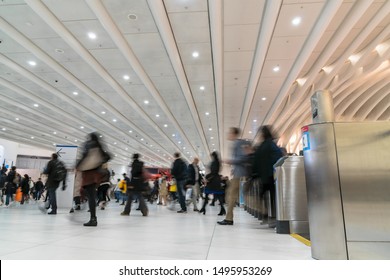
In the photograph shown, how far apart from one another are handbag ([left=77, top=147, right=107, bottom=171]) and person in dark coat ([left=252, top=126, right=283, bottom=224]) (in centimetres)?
245

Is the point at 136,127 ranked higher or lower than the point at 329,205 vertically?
higher

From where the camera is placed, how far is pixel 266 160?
3924mm

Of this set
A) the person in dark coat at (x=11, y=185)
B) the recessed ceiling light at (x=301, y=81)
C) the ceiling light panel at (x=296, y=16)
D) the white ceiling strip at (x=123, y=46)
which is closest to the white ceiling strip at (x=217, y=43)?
the ceiling light panel at (x=296, y=16)

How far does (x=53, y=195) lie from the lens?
20.2 feet

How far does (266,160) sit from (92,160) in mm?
2694

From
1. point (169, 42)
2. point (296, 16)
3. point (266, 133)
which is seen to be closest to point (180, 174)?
point (266, 133)

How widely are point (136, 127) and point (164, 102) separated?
20.3 feet

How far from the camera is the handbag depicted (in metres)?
Answer: 4.05

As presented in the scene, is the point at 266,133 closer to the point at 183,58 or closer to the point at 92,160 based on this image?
the point at 92,160

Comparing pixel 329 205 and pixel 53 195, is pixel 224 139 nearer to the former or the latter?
pixel 53 195

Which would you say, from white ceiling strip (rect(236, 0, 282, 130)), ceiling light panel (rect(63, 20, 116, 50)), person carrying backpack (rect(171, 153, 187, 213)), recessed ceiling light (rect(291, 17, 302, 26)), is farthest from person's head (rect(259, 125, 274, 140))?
ceiling light panel (rect(63, 20, 116, 50))

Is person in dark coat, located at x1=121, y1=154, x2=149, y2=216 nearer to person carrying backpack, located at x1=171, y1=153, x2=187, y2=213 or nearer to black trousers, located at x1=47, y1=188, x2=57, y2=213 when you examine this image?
person carrying backpack, located at x1=171, y1=153, x2=187, y2=213

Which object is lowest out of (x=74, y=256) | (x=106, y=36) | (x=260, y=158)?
(x=74, y=256)
